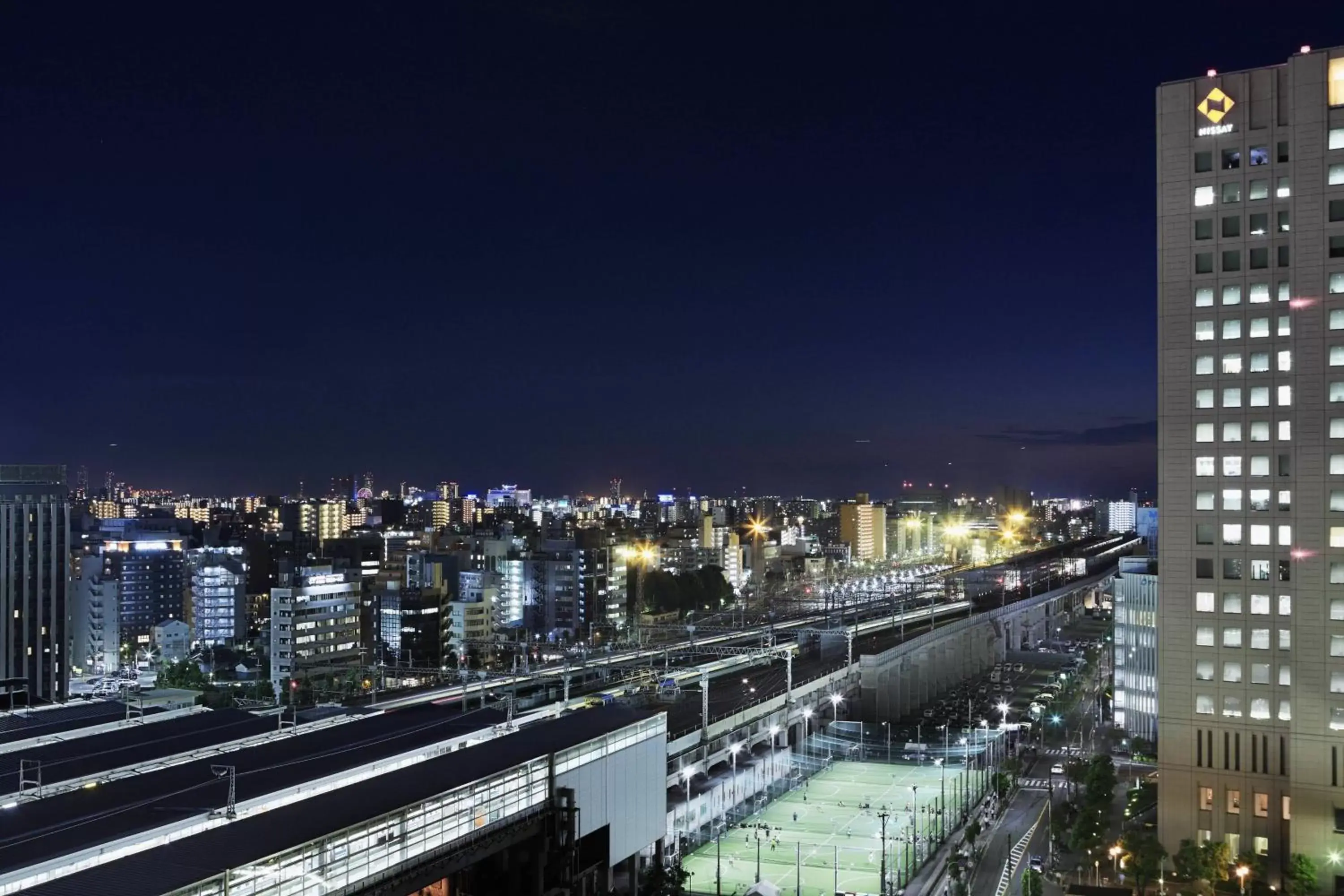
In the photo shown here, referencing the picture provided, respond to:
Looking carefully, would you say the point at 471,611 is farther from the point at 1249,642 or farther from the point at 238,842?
the point at 238,842

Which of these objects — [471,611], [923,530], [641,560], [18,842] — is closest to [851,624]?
[471,611]

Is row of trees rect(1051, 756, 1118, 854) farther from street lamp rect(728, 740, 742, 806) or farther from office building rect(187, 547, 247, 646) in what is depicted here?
office building rect(187, 547, 247, 646)

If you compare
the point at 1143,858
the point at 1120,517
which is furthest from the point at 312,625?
the point at 1120,517

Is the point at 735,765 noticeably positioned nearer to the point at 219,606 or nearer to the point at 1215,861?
the point at 1215,861

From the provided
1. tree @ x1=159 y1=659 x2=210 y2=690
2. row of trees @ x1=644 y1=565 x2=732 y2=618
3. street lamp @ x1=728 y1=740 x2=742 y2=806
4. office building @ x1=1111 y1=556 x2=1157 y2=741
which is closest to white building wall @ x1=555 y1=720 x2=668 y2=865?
street lamp @ x1=728 y1=740 x2=742 y2=806

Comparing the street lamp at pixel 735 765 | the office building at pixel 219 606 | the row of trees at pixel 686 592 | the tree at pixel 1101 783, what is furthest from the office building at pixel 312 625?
the tree at pixel 1101 783
